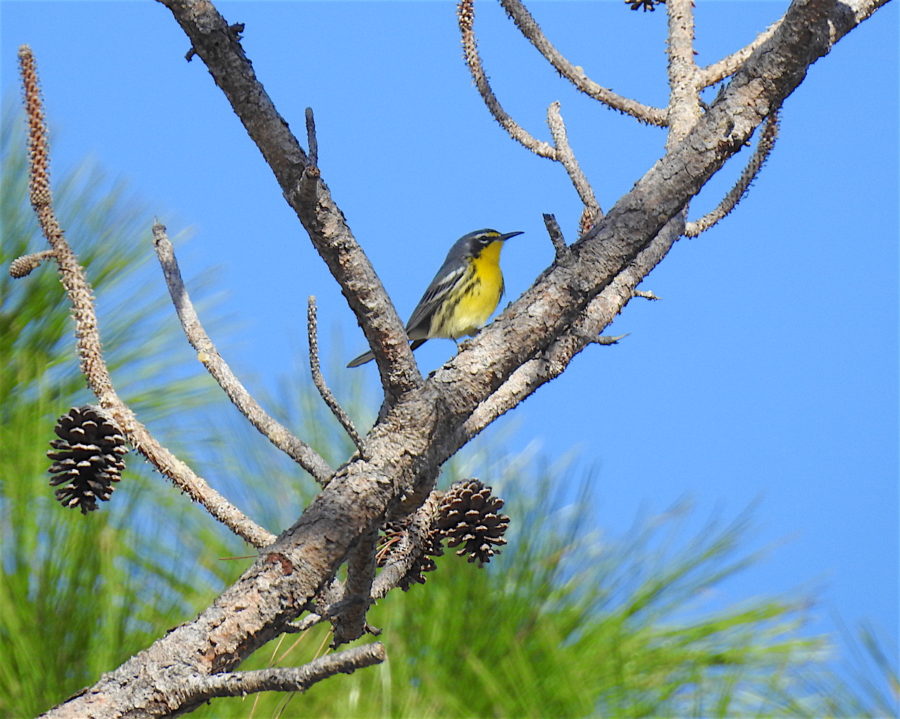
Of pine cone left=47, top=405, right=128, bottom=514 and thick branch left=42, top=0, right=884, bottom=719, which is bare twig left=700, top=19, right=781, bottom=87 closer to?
thick branch left=42, top=0, right=884, bottom=719

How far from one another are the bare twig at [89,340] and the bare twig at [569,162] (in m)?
0.98

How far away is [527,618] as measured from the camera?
303 cm

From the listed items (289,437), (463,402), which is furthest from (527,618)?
(463,402)

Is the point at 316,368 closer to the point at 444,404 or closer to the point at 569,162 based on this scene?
the point at 444,404

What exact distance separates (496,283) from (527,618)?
1257 mm

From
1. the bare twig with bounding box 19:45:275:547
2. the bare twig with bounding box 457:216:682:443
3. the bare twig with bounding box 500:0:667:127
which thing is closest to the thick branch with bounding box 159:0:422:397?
the bare twig with bounding box 457:216:682:443

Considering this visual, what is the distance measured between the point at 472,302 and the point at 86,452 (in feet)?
6.93

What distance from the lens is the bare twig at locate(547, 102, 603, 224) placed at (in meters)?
2.20

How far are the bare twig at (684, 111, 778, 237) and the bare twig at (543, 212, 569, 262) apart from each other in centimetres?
75

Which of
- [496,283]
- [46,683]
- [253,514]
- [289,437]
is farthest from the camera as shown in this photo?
[496,283]

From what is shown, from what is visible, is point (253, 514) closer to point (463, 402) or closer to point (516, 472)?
point (516, 472)

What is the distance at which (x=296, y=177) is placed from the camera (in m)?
1.28

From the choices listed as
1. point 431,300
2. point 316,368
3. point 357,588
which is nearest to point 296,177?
point 316,368

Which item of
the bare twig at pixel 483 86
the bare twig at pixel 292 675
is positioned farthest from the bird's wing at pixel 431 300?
the bare twig at pixel 292 675
